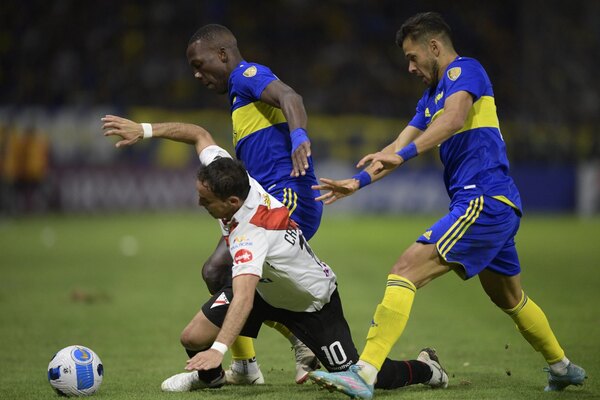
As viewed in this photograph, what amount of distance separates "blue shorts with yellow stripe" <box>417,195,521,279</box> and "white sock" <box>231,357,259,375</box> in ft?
5.50

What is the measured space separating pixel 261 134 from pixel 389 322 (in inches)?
75.3

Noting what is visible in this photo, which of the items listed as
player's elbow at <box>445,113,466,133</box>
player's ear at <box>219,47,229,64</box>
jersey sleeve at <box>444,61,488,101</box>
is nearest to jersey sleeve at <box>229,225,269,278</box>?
player's elbow at <box>445,113,466,133</box>

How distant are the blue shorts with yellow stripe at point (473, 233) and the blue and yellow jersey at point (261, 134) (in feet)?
4.53

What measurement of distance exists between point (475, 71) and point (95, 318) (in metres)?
5.57

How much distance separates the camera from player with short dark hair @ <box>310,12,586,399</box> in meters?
5.65

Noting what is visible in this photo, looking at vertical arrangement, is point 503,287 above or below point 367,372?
above

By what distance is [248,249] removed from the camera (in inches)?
213

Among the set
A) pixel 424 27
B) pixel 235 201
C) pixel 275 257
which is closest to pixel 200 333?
pixel 275 257

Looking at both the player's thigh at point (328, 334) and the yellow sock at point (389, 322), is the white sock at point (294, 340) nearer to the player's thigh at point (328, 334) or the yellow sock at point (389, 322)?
the player's thigh at point (328, 334)

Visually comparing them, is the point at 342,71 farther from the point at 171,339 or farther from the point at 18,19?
the point at 171,339

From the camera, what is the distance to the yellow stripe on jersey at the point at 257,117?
269 inches

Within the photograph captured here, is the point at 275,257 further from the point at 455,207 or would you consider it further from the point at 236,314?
the point at 455,207

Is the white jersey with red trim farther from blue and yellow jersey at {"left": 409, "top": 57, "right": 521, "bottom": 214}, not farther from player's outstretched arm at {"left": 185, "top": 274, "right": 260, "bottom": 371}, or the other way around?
blue and yellow jersey at {"left": 409, "top": 57, "right": 521, "bottom": 214}

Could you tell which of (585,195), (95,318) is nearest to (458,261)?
(95,318)
